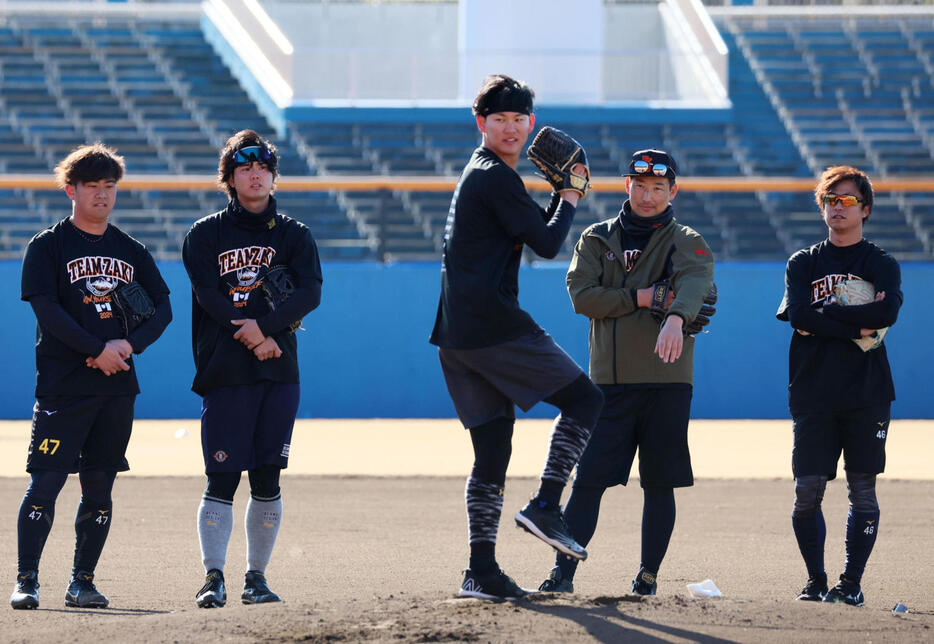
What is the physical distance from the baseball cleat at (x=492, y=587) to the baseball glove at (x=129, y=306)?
185 cm

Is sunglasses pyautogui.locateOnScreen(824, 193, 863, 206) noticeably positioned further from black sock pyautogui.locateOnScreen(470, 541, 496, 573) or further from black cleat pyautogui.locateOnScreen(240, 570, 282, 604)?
black cleat pyautogui.locateOnScreen(240, 570, 282, 604)

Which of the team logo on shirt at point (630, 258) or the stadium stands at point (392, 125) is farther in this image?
the stadium stands at point (392, 125)

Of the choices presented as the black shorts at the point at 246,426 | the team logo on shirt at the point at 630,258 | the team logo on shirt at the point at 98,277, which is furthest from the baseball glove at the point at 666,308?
the team logo on shirt at the point at 98,277

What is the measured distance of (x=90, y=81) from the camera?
992 inches

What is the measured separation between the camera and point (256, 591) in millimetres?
5168

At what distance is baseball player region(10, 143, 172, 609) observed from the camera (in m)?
5.29

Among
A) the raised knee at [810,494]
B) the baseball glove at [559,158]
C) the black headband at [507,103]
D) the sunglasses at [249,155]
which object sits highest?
the black headband at [507,103]

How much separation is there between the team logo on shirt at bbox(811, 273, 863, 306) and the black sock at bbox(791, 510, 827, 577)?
901 mm

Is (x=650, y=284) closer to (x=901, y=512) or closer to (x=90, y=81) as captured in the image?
(x=901, y=512)

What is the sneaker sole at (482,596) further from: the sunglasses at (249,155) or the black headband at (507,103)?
the sunglasses at (249,155)

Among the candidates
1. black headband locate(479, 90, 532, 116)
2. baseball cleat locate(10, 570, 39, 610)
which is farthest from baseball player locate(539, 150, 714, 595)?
baseball cleat locate(10, 570, 39, 610)

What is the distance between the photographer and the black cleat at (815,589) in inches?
208

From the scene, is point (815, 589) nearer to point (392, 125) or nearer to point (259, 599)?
point (259, 599)

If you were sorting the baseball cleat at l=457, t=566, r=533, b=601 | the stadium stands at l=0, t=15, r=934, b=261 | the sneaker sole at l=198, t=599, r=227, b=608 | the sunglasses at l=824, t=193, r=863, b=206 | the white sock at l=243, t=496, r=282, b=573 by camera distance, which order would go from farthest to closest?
the stadium stands at l=0, t=15, r=934, b=261
the sunglasses at l=824, t=193, r=863, b=206
the white sock at l=243, t=496, r=282, b=573
the sneaker sole at l=198, t=599, r=227, b=608
the baseball cleat at l=457, t=566, r=533, b=601
